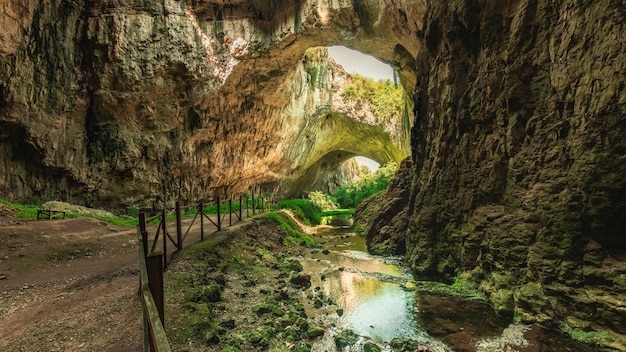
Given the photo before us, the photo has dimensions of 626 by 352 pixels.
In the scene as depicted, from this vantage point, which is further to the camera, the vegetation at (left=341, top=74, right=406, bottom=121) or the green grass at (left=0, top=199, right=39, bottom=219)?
the vegetation at (left=341, top=74, right=406, bottom=121)

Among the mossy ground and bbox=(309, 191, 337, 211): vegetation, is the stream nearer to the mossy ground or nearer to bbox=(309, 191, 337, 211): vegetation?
the mossy ground

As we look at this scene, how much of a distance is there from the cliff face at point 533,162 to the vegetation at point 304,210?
12820mm

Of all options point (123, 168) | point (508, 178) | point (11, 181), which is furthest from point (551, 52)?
point (11, 181)

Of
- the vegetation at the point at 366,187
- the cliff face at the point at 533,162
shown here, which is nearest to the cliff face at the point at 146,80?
the cliff face at the point at 533,162

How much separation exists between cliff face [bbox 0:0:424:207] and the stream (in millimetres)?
10914

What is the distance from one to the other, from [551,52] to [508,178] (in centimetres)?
263

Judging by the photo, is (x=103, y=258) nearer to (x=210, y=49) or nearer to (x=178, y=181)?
(x=178, y=181)

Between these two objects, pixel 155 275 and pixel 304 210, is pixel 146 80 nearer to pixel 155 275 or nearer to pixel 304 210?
pixel 304 210

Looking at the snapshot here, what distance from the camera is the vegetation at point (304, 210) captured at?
71.2 feet

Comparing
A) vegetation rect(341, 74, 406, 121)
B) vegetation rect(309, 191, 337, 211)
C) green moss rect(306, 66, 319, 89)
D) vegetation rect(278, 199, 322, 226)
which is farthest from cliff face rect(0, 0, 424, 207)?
vegetation rect(309, 191, 337, 211)

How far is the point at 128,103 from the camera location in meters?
14.4

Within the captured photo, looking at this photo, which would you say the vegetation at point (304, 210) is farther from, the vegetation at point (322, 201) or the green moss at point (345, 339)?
the green moss at point (345, 339)

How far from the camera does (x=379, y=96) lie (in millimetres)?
26328

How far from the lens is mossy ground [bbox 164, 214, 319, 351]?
448 centimetres
